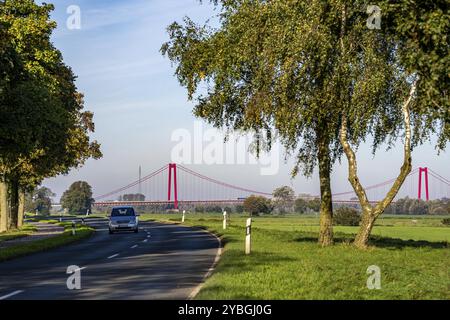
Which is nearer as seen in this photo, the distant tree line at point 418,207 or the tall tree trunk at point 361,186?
the tall tree trunk at point 361,186

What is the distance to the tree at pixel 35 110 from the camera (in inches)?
996

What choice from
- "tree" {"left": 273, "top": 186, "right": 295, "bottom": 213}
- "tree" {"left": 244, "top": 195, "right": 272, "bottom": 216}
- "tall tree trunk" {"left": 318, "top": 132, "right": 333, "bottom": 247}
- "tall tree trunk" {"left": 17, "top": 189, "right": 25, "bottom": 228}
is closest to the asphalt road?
"tall tree trunk" {"left": 318, "top": 132, "right": 333, "bottom": 247}

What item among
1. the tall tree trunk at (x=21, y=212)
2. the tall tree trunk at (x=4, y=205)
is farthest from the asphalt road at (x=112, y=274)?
the tall tree trunk at (x=21, y=212)

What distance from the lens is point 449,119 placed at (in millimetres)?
13992

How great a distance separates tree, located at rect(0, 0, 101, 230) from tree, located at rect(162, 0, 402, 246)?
342 inches

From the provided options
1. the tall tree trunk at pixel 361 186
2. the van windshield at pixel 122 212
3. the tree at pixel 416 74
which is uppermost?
the tree at pixel 416 74

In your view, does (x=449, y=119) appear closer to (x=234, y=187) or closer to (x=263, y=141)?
(x=263, y=141)

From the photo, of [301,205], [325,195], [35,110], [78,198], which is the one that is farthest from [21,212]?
[301,205]

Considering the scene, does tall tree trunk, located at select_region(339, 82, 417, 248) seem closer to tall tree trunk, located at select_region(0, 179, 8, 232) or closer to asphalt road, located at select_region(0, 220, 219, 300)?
asphalt road, located at select_region(0, 220, 219, 300)

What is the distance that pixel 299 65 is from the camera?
1883 centimetres

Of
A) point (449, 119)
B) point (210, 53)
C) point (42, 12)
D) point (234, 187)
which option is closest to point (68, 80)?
point (42, 12)

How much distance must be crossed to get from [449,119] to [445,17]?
2.41m

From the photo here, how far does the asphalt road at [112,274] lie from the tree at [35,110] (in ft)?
21.5

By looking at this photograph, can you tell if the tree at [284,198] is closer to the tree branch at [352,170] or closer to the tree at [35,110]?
the tree at [35,110]
